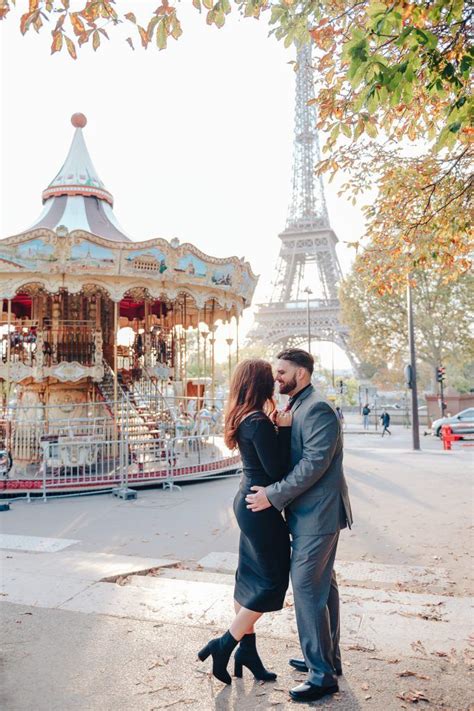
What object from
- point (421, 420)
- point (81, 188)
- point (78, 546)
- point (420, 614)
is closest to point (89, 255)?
point (81, 188)

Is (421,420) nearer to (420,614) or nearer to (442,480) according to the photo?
(442,480)

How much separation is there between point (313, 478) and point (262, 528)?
16.5 inches

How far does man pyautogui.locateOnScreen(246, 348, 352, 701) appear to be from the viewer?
2867mm

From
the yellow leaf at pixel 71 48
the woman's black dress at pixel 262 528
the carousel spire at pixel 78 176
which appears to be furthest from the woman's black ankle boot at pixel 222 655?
the carousel spire at pixel 78 176

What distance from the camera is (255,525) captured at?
117 inches

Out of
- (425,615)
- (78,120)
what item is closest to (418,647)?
(425,615)

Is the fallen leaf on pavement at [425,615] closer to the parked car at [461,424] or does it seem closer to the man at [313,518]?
the man at [313,518]

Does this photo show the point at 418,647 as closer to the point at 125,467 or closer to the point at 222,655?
the point at 222,655

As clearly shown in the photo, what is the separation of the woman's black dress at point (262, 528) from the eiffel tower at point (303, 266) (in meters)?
45.2

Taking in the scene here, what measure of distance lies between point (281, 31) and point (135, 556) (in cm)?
517

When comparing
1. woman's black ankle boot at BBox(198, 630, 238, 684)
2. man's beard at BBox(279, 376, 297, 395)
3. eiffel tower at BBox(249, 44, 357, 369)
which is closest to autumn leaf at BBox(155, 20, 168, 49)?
man's beard at BBox(279, 376, 297, 395)

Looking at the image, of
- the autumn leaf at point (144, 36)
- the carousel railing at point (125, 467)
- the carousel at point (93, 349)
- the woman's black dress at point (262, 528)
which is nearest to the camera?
the woman's black dress at point (262, 528)

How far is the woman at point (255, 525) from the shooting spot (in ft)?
9.74

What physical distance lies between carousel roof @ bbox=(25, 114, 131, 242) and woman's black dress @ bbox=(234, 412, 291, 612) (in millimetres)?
12230
